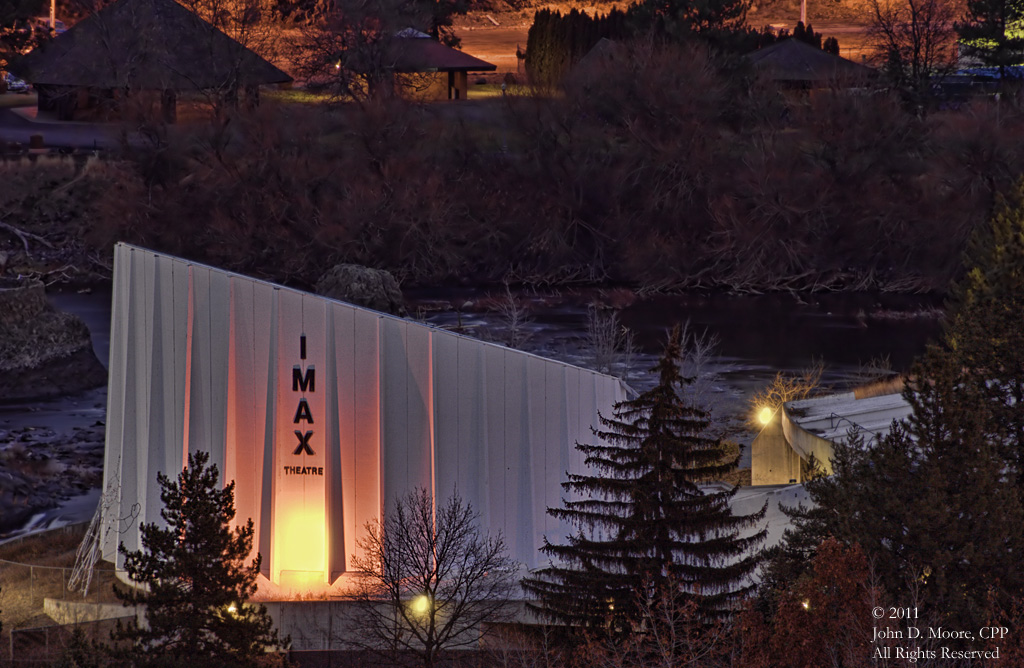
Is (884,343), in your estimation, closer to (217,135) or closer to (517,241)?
(517,241)

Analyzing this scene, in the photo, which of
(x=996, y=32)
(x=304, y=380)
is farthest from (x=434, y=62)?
(x=304, y=380)

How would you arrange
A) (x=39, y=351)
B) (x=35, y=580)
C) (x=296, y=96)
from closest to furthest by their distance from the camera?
(x=35, y=580), (x=39, y=351), (x=296, y=96)

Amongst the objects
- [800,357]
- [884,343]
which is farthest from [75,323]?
[884,343]

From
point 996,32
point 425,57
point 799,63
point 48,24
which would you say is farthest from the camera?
point 48,24

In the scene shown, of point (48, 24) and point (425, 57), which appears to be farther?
point (48, 24)

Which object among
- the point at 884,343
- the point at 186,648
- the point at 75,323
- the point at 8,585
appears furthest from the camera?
the point at 884,343

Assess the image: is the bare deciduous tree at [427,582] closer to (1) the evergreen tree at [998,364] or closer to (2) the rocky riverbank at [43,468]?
(1) the evergreen tree at [998,364]

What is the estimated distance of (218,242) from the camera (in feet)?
253

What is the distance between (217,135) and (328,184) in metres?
6.12

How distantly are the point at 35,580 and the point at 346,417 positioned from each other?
5.87 meters

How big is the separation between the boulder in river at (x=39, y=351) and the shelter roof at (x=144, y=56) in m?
30.3

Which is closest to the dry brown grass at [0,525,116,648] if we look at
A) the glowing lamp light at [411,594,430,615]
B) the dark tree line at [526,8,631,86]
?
the glowing lamp light at [411,594,430,615]

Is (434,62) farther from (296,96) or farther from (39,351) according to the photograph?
(39,351)

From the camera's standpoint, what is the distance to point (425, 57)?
273 feet
